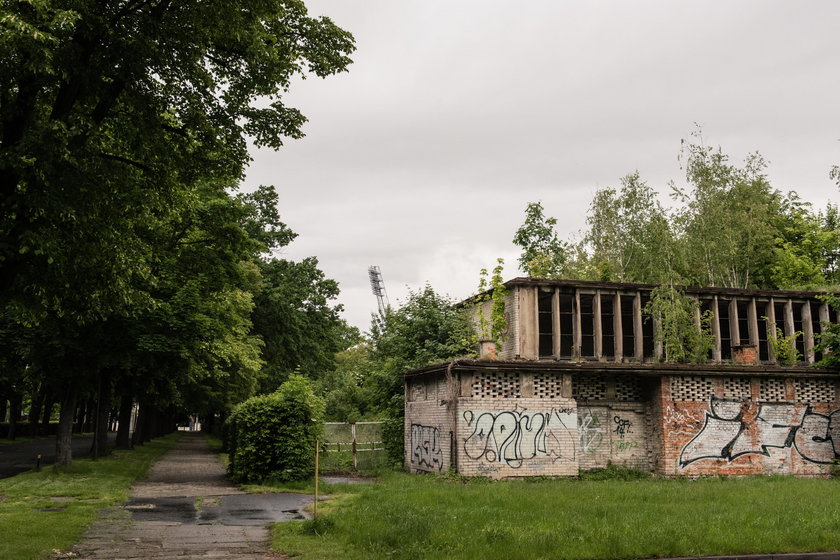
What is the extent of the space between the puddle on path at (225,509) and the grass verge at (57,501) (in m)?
0.93

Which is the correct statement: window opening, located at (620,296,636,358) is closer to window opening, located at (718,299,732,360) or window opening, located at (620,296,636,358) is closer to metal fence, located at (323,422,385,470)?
window opening, located at (718,299,732,360)

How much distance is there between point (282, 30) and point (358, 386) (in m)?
26.1

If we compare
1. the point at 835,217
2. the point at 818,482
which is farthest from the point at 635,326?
the point at 835,217

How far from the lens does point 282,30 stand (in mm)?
14602

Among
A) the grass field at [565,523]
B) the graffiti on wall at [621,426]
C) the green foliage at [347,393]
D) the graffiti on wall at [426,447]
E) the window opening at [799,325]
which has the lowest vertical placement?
the grass field at [565,523]

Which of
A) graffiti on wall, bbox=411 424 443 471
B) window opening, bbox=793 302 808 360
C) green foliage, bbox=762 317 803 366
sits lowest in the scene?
graffiti on wall, bbox=411 424 443 471

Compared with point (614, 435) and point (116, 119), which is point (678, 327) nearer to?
point (614, 435)

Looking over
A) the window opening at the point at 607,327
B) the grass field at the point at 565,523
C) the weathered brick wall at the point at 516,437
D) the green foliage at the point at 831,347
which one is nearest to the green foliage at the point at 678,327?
the window opening at the point at 607,327

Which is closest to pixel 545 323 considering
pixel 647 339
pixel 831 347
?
pixel 647 339

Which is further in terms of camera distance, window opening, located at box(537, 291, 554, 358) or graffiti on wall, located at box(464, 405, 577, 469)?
window opening, located at box(537, 291, 554, 358)

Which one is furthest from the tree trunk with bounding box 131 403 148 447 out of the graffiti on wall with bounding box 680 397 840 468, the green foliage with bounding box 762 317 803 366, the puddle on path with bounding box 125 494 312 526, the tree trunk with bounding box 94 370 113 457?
the green foliage with bounding box 762 317 803 366

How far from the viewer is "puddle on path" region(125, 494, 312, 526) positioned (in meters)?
14.0

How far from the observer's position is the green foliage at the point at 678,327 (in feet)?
87.6

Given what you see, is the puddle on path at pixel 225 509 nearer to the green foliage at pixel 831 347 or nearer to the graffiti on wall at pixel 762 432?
the graffiti on wall at pixel 762 432
